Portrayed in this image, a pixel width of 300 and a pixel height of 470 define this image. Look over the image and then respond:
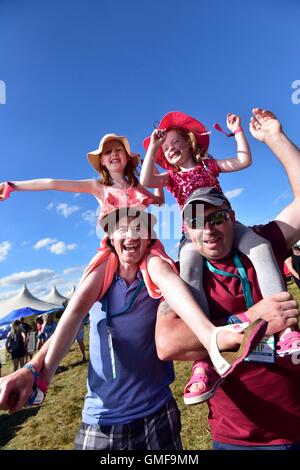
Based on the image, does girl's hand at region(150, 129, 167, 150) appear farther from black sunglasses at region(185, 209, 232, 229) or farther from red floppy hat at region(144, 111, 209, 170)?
black sunglasses at region(185, 209, 232, 229)

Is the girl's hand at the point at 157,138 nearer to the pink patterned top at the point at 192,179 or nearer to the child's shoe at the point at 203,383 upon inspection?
the pink patterned top at the point at 192,179

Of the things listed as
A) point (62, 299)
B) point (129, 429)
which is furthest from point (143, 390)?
point (62, 299)

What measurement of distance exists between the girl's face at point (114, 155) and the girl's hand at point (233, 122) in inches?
47.3

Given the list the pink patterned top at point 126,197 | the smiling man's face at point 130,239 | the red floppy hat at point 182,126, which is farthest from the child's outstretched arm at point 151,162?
the smiling man's face at point 130,239

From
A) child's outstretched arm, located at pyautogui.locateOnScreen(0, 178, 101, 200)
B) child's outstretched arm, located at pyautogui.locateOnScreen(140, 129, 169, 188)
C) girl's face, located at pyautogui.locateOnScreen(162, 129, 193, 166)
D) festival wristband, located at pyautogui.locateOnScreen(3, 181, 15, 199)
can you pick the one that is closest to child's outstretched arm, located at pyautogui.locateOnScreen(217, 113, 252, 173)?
girl's face, located at pyautogui.locateOnScreen(162, 129, 193, 166)

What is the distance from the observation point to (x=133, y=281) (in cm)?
241

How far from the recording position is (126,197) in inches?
123

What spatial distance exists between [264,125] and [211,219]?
0.88 m

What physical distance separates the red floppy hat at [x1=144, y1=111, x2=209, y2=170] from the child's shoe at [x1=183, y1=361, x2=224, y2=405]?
2252mm

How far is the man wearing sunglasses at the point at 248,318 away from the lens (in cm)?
187

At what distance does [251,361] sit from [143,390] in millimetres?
872

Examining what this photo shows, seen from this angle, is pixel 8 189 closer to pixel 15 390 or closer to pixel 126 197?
pixel 126 197

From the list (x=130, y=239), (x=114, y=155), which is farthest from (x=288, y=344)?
(x=114, y=155)
